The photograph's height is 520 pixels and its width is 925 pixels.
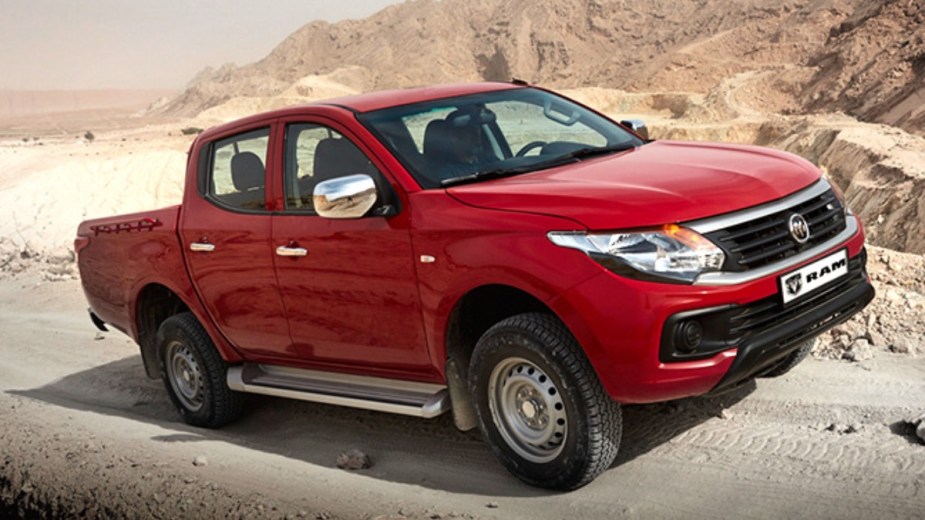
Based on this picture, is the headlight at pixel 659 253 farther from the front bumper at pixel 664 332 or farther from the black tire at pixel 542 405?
the black tire at pixel 542 405

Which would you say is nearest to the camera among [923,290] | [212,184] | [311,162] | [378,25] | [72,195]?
[311,162]

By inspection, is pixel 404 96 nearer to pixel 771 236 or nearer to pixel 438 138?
pixel 438 138

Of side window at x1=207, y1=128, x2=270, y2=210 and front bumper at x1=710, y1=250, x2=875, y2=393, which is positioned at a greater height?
side window at x1=207, y1=128, x2=270, y2=210

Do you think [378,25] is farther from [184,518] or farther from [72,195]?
[184,518]

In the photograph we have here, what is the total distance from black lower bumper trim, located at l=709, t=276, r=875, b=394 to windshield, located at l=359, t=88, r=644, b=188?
144 centimetres

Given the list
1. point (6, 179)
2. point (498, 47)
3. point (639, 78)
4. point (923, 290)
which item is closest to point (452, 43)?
point (498, 47)

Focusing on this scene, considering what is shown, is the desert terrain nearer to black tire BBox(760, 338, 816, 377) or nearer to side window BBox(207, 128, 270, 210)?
black tire BBox(760, 338, 816, 377)

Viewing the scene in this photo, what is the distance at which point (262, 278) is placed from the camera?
6.01 m

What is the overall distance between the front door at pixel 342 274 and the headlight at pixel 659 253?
3.66 feet

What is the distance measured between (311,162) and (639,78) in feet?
147

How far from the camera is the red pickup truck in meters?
4.36

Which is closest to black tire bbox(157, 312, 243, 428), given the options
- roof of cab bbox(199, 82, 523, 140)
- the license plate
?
roof of cab bbox(199, 82, 523, 140)

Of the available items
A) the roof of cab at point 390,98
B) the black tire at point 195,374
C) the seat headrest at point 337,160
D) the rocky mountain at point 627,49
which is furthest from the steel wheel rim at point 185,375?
the rocky mountain at point 627,49

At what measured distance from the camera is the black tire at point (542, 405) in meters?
4.57
